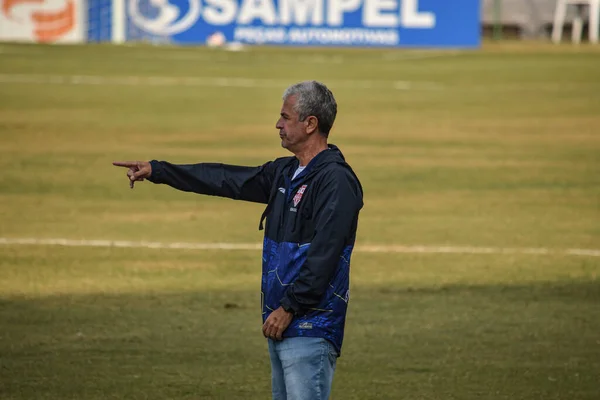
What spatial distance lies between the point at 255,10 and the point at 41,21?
20.1 feet

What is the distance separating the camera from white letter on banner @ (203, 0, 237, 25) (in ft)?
140

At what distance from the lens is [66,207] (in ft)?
51.2

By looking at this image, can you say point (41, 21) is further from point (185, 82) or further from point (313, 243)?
point (313, 243)

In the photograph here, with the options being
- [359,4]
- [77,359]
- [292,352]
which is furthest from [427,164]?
[359,4]

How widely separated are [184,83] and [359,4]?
1304 cm

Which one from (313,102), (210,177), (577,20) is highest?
(313,102)

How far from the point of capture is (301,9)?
42.9m

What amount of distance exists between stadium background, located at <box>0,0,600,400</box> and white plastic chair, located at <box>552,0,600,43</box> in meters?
15.4

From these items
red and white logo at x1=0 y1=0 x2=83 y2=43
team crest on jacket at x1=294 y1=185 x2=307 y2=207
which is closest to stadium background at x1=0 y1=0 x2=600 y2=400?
team crest on jacket at x1=294 y1=185 x2=307 y2=207

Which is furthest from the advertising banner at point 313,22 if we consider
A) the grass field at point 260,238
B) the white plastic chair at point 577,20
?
the grass field at point 260,238

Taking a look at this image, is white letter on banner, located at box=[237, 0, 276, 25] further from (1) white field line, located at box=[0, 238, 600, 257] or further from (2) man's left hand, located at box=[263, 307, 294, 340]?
(2) man's left hand, located at box=[263, 307, 294, 340]

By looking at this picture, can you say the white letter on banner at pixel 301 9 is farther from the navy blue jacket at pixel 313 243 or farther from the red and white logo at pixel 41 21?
the navy blue jacket at pixel 313 243

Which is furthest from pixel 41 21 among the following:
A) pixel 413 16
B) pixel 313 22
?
pixel 413 16

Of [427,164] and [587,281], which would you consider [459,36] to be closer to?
[427,164]
